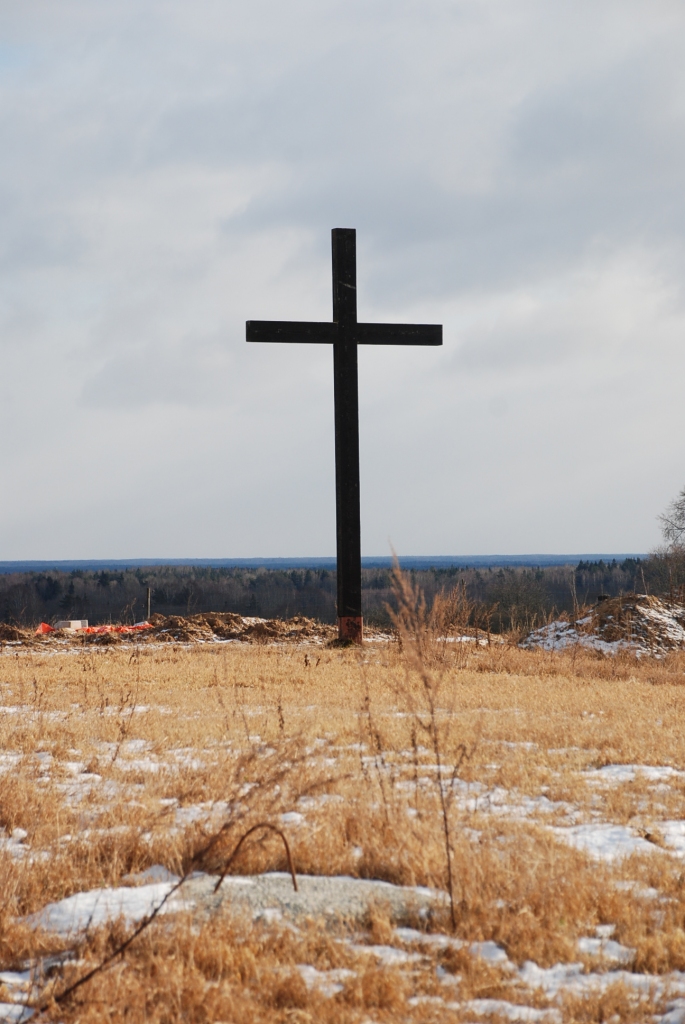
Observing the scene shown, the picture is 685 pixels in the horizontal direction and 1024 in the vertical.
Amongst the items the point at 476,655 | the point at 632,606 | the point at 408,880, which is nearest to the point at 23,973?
the point at 408,880

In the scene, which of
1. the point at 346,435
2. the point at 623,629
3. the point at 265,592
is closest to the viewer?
the point at 346,435

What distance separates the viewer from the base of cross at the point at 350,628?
35.4ft

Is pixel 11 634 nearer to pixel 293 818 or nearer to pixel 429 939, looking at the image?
pixel 293 818

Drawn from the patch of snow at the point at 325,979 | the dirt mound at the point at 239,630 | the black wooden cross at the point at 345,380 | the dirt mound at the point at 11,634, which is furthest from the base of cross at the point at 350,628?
the patch of snow at the point at 325,979

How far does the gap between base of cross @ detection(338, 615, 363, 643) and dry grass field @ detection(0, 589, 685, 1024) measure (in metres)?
4.47

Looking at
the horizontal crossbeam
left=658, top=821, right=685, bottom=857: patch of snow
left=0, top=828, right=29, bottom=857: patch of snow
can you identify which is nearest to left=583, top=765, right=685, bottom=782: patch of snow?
left=658, top=821, right=685, bottom=857: patch of snow

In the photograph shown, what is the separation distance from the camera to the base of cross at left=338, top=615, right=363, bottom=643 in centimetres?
1079

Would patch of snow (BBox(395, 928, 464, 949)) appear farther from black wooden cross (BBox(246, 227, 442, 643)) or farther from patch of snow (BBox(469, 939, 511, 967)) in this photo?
black wooden cross (BBox(246, 227, 442, 643))

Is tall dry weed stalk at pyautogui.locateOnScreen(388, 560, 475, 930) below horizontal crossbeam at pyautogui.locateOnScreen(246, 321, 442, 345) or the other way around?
below

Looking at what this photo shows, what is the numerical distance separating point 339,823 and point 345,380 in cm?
777

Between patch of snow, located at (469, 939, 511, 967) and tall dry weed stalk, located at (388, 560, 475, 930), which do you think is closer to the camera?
patch of snow, located at (469, 939, 511, 967)

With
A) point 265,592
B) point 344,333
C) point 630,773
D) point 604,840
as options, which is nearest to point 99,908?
point 604,840

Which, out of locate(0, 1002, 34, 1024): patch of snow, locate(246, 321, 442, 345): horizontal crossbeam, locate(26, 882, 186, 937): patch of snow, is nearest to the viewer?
locate(0, 1002, 34, 1024): patch of snow

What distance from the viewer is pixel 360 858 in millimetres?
A: 3275
